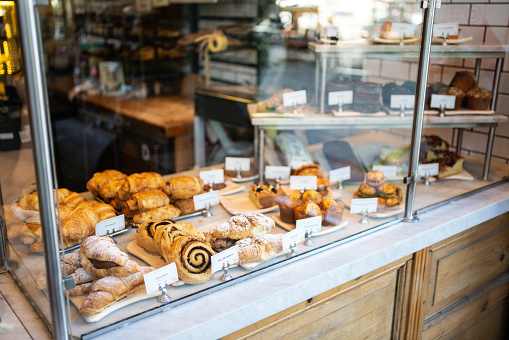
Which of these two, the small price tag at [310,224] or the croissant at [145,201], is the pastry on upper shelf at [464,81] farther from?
the croissant at [145,201]

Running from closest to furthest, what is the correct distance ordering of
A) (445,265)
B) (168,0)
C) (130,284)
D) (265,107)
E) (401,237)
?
(130,284) → (401,237) → (445,265) → (265,107) → (168,0)

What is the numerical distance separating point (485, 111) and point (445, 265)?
0.78 m

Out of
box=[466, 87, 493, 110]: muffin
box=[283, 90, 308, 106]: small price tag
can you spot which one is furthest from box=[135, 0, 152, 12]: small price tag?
box=[466, 87, 493, 110]: muffin

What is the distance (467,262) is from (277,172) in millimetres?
887

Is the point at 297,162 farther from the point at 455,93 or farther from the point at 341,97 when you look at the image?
the point at 455,93

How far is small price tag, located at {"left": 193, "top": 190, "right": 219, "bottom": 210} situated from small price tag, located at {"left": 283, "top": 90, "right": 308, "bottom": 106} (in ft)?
1.82

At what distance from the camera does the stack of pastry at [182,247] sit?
1305mm

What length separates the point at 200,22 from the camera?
494 cm

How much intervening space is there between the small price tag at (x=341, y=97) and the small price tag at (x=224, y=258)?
0.96 m

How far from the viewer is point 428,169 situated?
7.19 ft

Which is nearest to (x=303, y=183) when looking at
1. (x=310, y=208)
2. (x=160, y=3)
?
(x=310, y=208)

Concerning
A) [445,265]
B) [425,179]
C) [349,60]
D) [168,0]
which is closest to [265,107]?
[349,60]

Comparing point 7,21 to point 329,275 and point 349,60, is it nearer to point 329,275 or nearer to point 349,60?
point 329,275

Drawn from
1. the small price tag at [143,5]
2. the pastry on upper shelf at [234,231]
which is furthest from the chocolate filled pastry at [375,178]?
the small price tag at [143,5]
